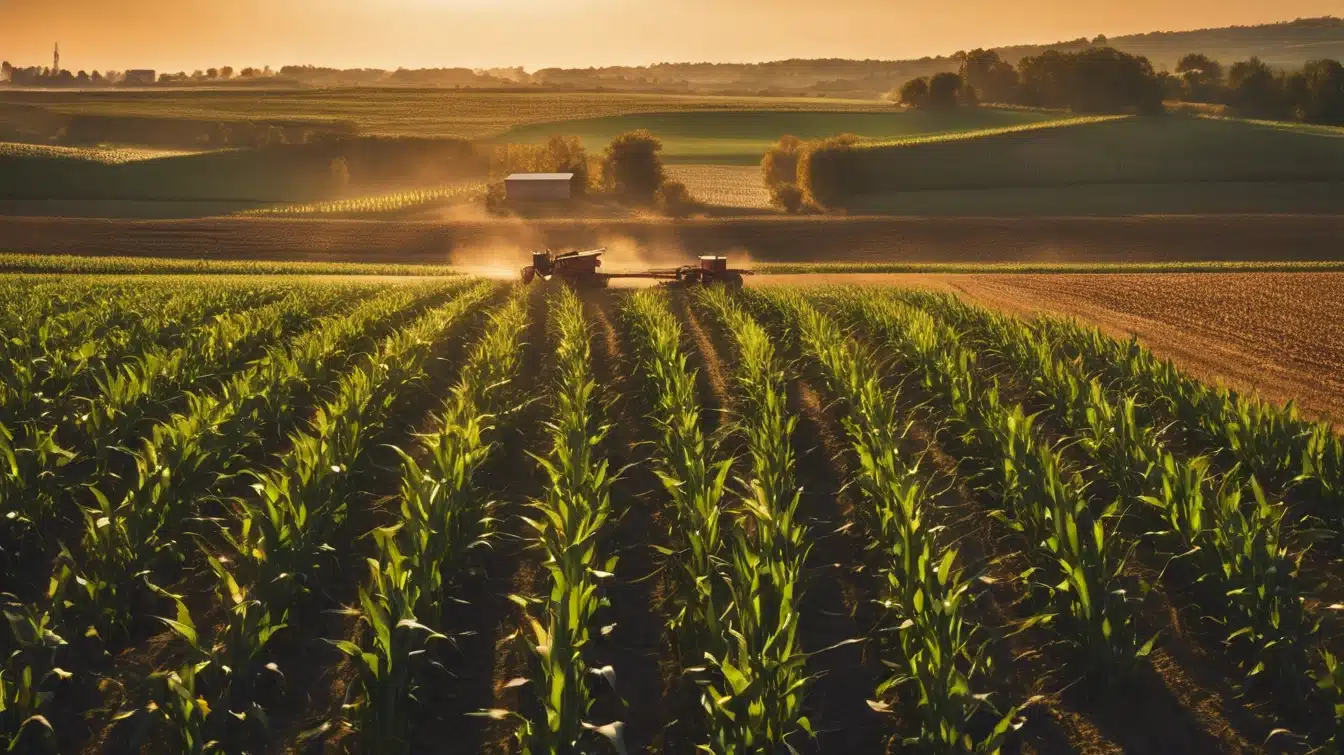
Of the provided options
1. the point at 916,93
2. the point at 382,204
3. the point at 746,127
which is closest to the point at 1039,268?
the point at 382,204

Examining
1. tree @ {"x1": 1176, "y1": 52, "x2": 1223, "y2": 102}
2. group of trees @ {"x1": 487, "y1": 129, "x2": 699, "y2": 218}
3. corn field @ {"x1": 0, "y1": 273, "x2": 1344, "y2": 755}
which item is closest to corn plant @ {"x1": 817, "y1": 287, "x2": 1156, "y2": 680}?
corn field @ {"x1": 0, "y1": 273, "x2": 1344, "y2": 755}

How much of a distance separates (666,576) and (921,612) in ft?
9.56

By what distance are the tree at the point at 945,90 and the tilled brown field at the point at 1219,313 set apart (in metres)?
90.0

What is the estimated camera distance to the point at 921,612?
743cm

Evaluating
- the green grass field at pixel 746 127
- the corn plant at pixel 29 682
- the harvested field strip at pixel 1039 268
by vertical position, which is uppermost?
the green grass field at pixel 746 127

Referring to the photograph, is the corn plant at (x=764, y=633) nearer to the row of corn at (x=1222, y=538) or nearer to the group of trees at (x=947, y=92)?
the row of corn at (x=1222, y=538)

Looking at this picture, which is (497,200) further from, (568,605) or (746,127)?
(746,127)

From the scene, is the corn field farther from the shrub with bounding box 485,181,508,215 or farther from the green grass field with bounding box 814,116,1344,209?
the green grass field with bounding box 814,116,1344,209

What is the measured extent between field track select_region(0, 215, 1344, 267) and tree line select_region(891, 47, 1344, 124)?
51.9 meters

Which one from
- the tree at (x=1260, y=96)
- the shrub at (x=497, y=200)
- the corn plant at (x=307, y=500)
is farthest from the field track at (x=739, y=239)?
the tree at (x=1260, y=96)

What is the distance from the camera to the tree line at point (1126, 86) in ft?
349

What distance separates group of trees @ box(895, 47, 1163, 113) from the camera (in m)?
108

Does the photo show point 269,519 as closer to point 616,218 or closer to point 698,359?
point 698,359

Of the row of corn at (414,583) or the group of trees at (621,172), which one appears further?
the group of trees at (621,172)
